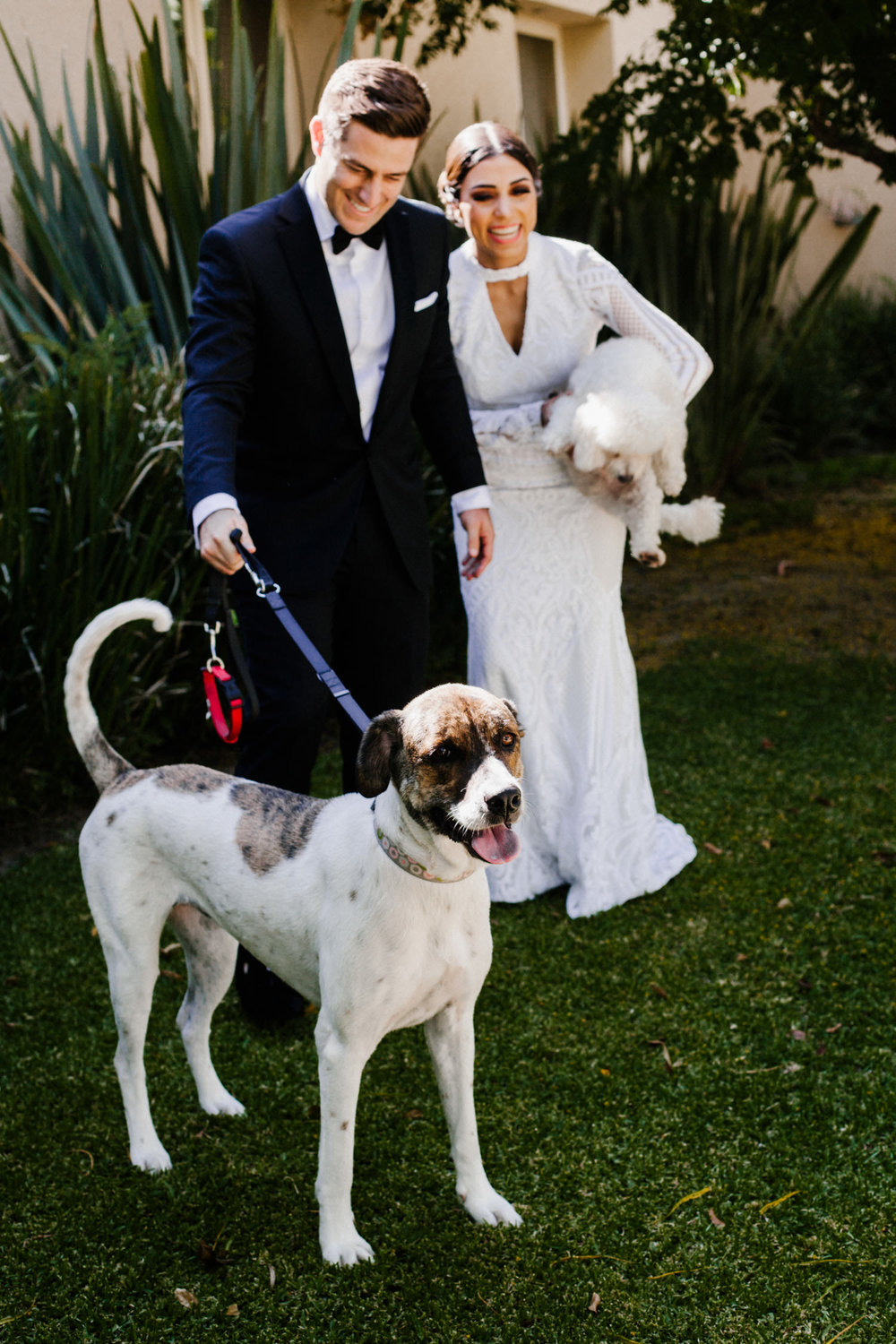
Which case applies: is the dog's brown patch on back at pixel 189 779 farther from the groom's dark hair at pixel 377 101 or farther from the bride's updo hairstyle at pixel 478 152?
the bride's updo hairstyle at pixel 478 152

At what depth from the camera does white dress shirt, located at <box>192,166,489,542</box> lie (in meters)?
3.06

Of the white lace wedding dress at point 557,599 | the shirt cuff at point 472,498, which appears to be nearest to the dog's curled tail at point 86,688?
the shirt cuff at point 472,498

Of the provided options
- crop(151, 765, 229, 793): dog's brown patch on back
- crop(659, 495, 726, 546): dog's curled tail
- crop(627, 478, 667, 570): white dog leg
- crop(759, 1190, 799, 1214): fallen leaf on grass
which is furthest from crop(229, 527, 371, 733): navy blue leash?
crop(659, 495, 726, 546): dog's curled tail

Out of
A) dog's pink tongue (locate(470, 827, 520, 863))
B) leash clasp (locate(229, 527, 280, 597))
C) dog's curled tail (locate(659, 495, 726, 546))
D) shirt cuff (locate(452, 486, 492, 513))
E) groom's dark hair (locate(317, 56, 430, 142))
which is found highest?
groom's dark hair (locate(317, 56, 430, 142))

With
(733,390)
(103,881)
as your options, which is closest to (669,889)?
(103,881)

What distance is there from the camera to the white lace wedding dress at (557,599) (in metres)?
4.05

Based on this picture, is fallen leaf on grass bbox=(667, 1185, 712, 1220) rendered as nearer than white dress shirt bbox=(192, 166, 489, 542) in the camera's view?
Yes

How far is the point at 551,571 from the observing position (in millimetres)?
4172

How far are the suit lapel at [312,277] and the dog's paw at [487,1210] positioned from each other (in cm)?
207

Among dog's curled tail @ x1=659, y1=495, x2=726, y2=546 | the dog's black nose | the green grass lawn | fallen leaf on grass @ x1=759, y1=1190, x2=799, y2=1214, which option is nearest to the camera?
the dog's black nose

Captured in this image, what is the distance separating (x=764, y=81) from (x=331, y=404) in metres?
3.40

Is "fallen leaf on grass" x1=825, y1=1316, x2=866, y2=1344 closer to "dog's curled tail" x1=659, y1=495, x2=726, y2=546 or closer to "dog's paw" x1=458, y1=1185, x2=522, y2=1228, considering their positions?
"dog's paw" x1=458, y1=1185, x2=522, y2=1228

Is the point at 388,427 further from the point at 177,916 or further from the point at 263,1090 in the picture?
the point at 263,1090

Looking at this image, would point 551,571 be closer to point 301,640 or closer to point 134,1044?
point 301,640
